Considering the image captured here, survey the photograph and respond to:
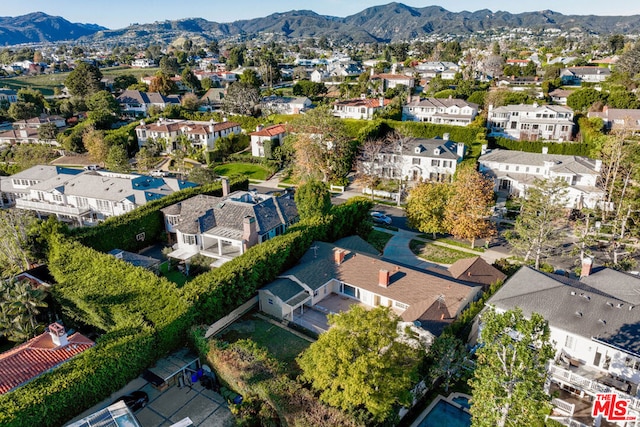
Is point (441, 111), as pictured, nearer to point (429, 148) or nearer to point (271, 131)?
point (429, 148)

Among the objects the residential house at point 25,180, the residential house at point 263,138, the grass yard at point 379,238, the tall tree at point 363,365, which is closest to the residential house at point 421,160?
the grass yard at point 379,238

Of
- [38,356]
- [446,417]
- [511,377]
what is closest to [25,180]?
[38,356]

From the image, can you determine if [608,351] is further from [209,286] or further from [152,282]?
[152,282]

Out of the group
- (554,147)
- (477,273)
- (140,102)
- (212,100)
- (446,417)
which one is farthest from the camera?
(212,100)

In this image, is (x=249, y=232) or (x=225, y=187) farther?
(x=225, y=187)

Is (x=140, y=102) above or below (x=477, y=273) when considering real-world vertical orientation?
above

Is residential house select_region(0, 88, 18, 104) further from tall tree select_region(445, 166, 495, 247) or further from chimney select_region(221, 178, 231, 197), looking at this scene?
tall tree select_region(445, 166, 495, 247)

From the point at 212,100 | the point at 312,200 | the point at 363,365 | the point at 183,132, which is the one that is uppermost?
Answer: the point at 212,100
